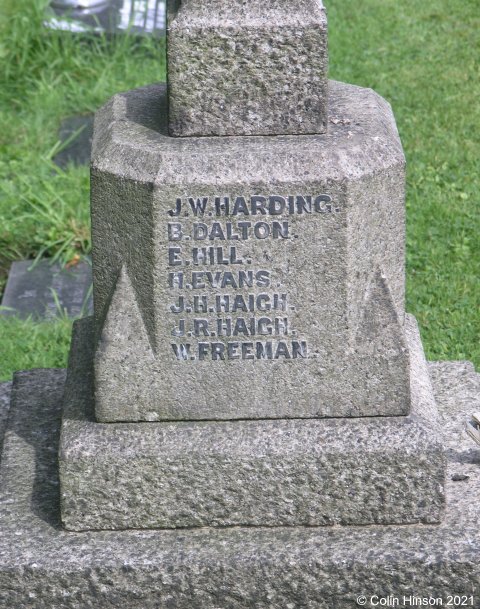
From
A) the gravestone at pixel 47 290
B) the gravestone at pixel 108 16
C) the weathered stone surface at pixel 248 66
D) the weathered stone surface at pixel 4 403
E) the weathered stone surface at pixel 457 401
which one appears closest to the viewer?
the weathered stone surface at pixel 248 66

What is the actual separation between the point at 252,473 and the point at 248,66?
0.97m

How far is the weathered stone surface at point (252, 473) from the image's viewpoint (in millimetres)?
2977

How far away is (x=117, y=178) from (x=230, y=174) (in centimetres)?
27

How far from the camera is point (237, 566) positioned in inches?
115

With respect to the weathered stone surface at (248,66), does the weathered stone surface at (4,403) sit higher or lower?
lower

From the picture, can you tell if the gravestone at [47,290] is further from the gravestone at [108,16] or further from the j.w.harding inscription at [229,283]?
the gravestone at [108,16]

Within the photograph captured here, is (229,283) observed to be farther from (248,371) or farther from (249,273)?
(248,371)

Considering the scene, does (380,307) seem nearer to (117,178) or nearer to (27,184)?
(117,178)

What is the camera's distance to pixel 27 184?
5.57 metres

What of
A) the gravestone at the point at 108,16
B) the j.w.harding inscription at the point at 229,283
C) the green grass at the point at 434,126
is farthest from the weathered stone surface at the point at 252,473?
the gravestone at the point at 108,16

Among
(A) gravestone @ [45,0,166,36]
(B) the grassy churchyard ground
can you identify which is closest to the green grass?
(B) the grassy churchyard ground

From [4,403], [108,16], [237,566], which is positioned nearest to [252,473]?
[237,566]

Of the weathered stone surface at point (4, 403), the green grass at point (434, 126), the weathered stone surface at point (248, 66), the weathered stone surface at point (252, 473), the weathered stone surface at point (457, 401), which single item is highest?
the weathered stone surface at point (248, 66)

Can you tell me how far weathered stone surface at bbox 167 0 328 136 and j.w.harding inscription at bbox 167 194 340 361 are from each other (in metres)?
0.21
